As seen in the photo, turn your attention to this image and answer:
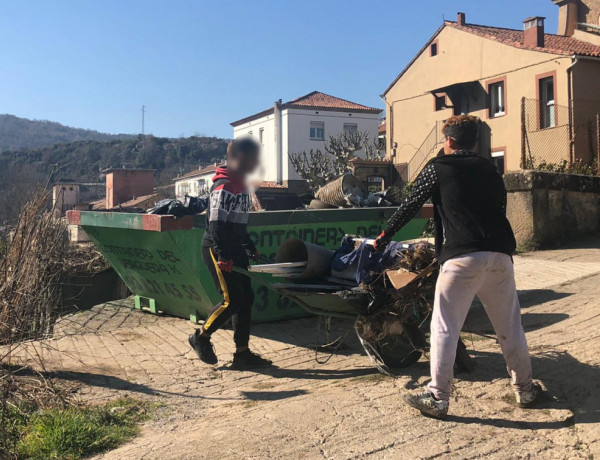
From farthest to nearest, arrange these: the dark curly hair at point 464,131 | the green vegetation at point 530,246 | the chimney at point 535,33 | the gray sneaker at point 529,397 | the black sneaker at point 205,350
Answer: the chimney at point 535,33 < the green vegetation at point 530,246 < the black sneaker at point 205,350 < the dark curly hair at point 464,131 < the gray sneaker at point 529,397

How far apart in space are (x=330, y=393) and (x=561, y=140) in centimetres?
1685

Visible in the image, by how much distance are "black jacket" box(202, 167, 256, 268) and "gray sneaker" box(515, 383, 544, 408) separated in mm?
2427

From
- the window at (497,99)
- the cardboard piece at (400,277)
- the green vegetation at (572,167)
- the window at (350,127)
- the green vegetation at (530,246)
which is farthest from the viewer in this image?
the window at (350,127)

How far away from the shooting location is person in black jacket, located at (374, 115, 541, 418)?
3.45 metres

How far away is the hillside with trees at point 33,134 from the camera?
165 m

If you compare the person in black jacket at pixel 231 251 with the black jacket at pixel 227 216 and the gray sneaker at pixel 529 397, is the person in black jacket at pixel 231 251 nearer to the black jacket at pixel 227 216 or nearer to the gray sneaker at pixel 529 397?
the black jacket at pixel 227 216

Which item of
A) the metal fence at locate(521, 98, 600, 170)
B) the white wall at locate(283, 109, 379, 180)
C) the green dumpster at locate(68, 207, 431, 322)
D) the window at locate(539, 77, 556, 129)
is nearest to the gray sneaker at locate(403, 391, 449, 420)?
the green dumpster at locate(68, 207, 431, 322)

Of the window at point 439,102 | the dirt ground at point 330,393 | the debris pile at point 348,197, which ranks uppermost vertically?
the window at point 439,102

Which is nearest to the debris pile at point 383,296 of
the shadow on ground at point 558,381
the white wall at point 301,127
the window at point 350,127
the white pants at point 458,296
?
the shadow on ground at point 558,381

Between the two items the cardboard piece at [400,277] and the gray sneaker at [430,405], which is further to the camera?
the cardboard piece at [400,277]

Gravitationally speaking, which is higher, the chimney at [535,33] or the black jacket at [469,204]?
the chimney at [535,33]

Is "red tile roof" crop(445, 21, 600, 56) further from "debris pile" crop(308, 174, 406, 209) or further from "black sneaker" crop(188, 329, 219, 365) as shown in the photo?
"black sneaker" crop(188, 329, 219, 365)

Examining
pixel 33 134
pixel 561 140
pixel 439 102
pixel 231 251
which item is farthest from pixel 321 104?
pixel 33 134

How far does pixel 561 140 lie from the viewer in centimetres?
1841
